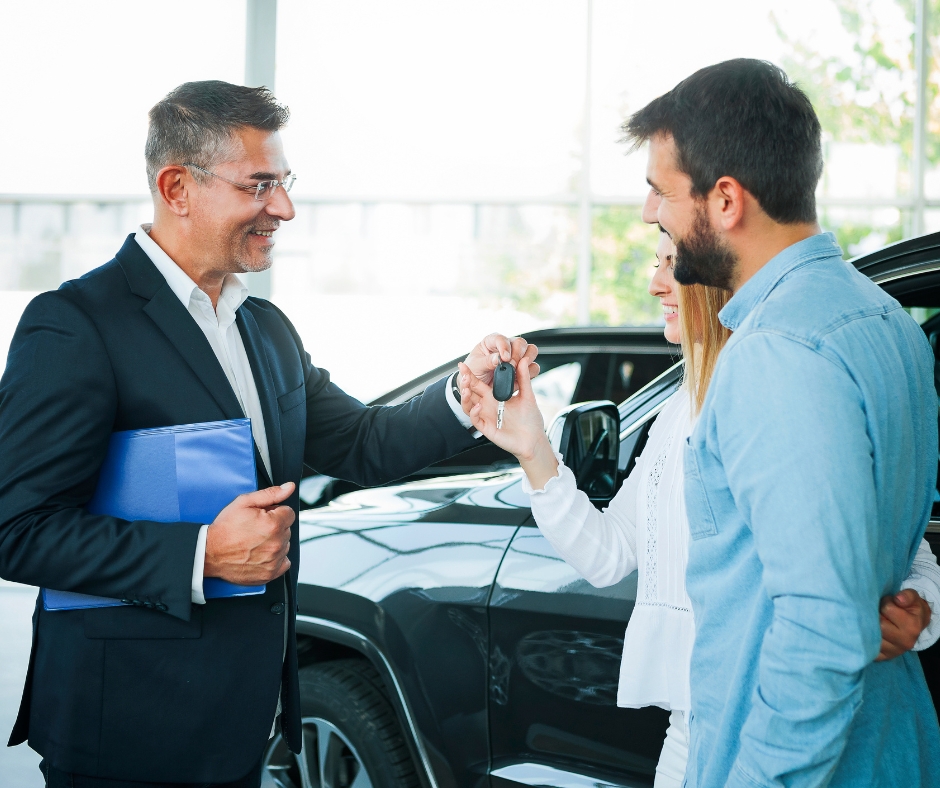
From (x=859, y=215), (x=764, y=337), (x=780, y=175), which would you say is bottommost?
(x=764, y=337)

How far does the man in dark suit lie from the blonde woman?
45cm

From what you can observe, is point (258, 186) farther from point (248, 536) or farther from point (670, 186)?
point (670, 186)

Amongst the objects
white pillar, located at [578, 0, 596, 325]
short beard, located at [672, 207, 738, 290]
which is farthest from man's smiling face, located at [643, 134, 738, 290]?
white pillar, located at [578, 0, 596, 325]

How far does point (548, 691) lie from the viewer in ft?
6.62

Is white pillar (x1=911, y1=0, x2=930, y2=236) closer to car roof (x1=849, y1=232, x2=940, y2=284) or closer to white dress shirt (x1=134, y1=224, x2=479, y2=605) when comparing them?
car roof (x1=849, y1=232, x2=940, y2=284)

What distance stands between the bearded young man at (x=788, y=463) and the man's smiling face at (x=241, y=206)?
69 cm

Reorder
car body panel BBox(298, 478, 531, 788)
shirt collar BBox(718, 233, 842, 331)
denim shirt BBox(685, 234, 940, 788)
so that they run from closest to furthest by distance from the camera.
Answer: denim shirt BBox(685, 234, 940, 788), shirt collar BBox(718, 233, 842, 331), car body panel BBox(298, 478, 531, 788)

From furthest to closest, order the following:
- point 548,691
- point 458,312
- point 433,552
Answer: point 458,312, point 433,552, point 548,691

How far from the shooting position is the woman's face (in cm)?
171

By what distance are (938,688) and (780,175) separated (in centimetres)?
104

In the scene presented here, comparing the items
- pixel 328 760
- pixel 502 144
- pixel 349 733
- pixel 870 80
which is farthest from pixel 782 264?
pixel 870 80

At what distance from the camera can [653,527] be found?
161 cm

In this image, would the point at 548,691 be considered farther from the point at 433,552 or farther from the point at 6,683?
the point at 6,683

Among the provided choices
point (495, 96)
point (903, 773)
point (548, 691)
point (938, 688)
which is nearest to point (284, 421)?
point (548, 691)
